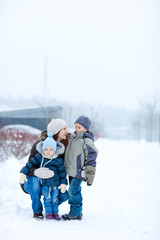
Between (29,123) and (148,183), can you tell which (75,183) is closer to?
(148,183)

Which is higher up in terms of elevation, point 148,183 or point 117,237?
point 117,237

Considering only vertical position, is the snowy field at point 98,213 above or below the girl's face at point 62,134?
below

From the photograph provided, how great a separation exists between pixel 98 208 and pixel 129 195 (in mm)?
1281

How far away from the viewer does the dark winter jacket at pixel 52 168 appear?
3.44 m

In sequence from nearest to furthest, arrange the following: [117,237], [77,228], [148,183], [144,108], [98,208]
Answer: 1. [117,237]
2. [77,228]
3. [98,208]
4. [148,183]
5. [144,108]

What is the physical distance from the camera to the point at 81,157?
360cm

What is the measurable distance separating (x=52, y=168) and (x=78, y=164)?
1.22 feet

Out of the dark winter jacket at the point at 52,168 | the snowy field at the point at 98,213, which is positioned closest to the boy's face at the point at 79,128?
the dark winter jacket at the point at 52,168

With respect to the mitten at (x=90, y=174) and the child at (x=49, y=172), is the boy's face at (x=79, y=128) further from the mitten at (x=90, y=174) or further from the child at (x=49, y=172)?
the mitten at (x=90, y=174)

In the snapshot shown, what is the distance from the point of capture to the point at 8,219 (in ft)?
11.3

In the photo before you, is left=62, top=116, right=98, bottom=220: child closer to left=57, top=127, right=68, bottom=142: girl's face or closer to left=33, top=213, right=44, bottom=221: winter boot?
left=57, top=127, right=68, bottom=142: girl's face

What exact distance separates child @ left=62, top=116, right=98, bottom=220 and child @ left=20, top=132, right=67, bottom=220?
0.52 feet

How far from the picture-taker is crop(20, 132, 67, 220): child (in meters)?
3.42

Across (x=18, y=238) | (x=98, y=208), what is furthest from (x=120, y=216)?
(x=18, y=238)
